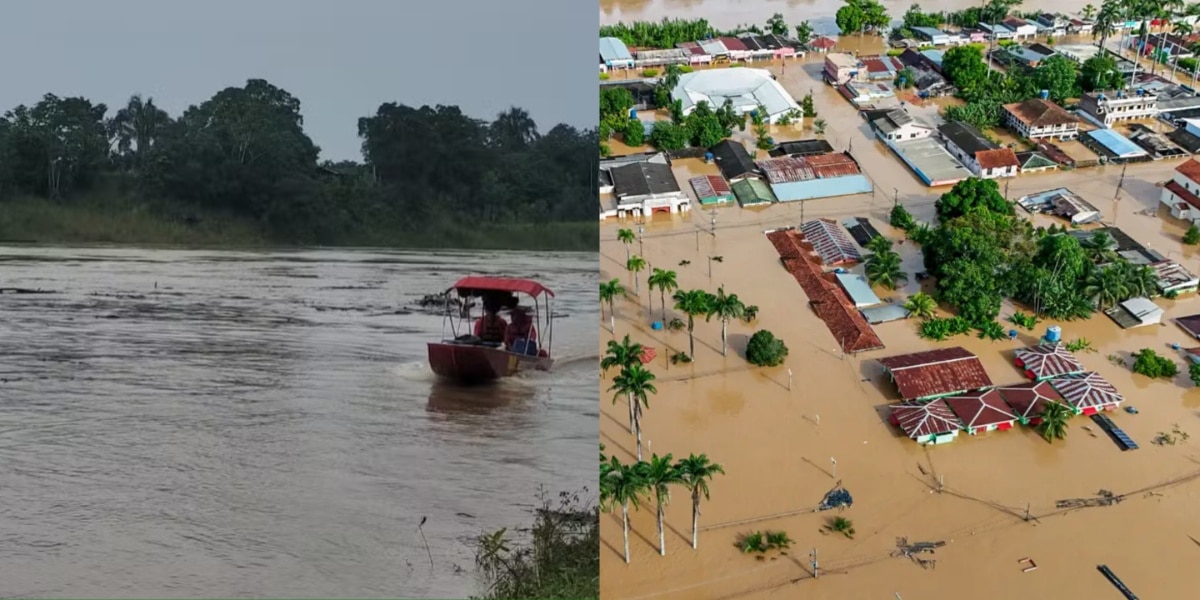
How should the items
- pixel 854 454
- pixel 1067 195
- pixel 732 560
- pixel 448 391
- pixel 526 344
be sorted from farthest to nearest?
pixel 1067 195
pixel 854 454
pixel 732 560
pixel 526 344
pixel 448 391

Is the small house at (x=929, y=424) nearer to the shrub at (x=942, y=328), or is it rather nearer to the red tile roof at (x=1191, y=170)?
the shrub at (x=942, y=328)

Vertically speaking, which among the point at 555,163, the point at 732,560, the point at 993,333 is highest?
the point at 555,163

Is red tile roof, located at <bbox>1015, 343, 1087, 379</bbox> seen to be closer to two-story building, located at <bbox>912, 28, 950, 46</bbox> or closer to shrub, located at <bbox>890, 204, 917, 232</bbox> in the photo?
shrub, located at <bbox>890, 204, 917, 232</bbox>

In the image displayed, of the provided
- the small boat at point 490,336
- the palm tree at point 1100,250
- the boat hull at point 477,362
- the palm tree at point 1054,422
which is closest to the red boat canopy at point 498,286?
the small boat at point 490,336

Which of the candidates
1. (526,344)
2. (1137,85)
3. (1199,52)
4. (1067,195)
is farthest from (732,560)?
(1199,52)

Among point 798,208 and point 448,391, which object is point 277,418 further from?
point 798,208

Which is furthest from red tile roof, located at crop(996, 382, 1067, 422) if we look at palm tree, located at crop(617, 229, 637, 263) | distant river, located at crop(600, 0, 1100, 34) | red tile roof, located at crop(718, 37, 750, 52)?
distant river, located at crop(600, 0, 1100, 34)
